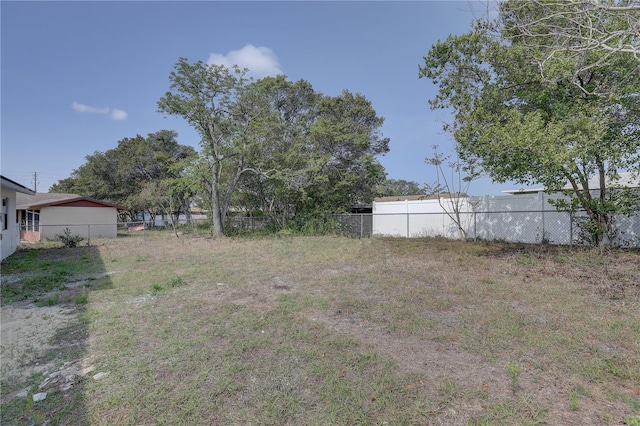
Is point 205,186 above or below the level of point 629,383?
above

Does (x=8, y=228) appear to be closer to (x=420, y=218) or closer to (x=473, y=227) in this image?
(x=420, y=218)

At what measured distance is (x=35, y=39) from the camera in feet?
23.7

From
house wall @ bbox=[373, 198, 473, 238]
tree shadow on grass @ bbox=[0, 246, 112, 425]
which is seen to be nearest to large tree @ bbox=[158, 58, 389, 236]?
house wall @ bbox=[373, 198, 473, 238]

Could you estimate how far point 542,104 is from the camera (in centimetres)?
798

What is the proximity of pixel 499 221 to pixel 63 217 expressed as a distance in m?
23.1

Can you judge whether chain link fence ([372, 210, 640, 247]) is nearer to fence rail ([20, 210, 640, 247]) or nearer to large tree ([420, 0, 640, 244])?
fence rail ([20, 210, 640, 247])

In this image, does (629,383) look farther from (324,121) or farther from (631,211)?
(324,121)

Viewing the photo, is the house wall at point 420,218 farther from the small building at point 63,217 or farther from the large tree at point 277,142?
the small building at point 63,217

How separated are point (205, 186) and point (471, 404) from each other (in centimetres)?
1691

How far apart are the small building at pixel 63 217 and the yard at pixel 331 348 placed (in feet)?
45.4

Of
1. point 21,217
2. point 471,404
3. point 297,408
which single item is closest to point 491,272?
point 471,404

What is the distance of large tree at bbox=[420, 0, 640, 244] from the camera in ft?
20.4

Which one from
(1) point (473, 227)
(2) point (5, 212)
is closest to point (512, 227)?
(1) point (473, 227)

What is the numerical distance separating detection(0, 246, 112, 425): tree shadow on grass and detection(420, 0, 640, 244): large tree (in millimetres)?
7555
